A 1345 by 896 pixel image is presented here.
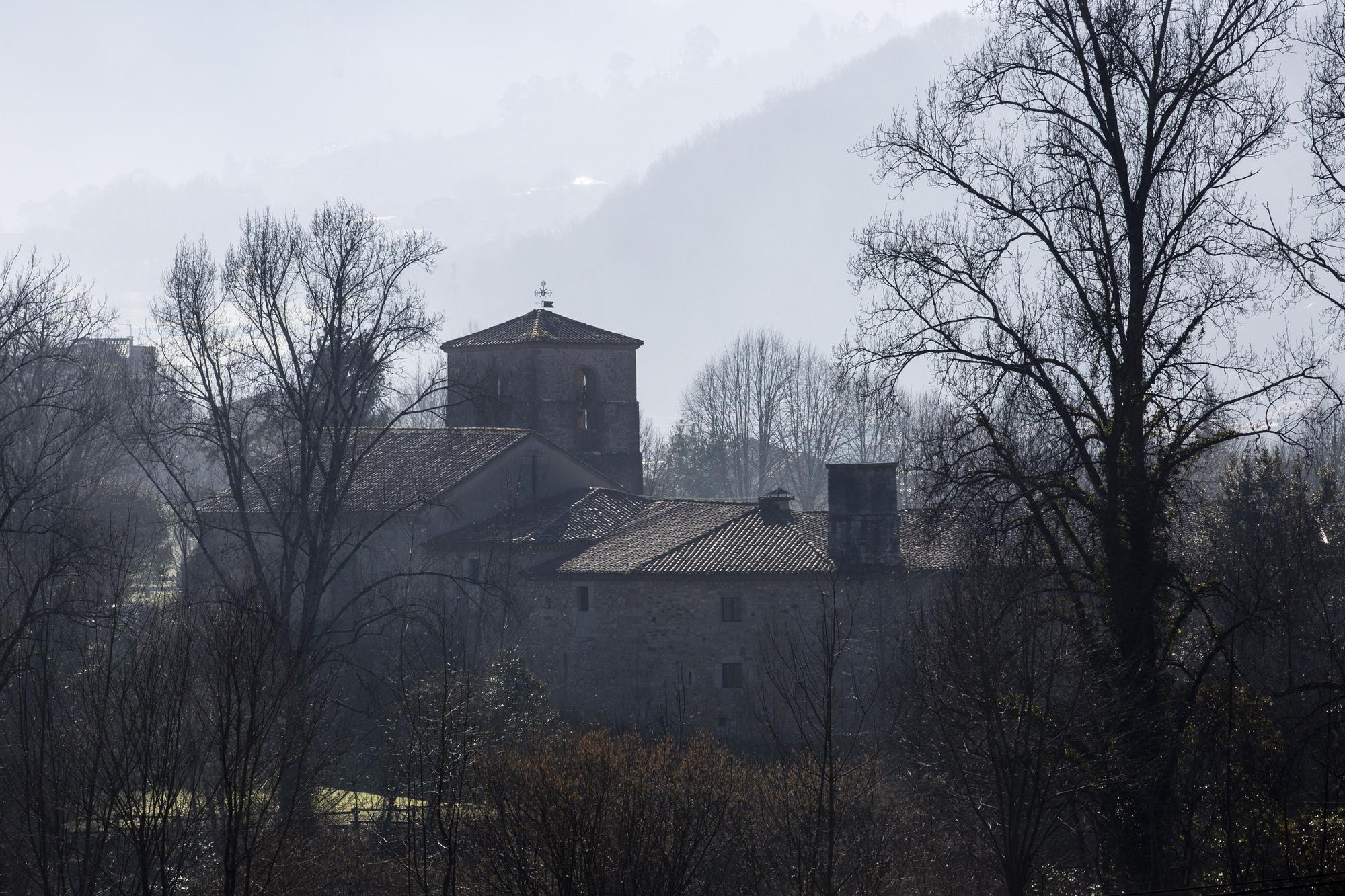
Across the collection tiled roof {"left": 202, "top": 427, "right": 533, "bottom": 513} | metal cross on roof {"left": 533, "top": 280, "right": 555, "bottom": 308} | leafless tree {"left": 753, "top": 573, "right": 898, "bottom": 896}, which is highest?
metal cross on roof {"left": 533, "top": 280, "right": 555, "bottom": 308}

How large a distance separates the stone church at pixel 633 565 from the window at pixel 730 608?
0.03 meters

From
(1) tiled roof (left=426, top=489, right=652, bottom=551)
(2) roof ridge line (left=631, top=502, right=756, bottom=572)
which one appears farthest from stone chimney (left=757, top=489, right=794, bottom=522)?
(1) tiled roof (left=426, top=489, right=652, bottom=551)

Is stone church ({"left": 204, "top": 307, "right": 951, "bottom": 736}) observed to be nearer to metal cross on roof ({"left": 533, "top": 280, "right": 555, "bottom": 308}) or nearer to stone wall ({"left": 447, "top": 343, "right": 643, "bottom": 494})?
stone wall ({"left": 447, "top": 343, "right": 643, "bottom": 494})

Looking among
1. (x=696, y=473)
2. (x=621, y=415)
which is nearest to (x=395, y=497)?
(x=621, y=415)

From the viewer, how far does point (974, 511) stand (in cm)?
1284

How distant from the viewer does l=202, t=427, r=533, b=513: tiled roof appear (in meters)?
29.8

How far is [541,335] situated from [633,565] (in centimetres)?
1226

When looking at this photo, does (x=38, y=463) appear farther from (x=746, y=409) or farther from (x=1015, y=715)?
(x=746, y=409)

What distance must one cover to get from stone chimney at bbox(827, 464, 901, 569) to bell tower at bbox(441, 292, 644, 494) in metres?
10.2

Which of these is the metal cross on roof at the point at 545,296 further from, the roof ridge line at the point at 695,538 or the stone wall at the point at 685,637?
the stone wall at the point at 685,637

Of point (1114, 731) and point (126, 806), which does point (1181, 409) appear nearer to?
point (1114, 731)

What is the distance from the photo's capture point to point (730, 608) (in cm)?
2642

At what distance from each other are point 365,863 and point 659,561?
1178 centimetres

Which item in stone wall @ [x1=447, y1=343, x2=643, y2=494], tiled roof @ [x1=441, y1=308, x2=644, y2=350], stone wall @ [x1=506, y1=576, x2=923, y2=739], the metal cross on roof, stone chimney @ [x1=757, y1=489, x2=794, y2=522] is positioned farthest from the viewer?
the metal cross on roof
